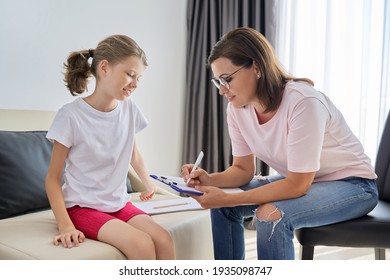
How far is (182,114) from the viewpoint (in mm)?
2705

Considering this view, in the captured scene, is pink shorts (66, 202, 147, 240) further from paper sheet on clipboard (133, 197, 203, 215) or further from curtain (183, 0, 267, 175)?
curtain (183, 0, 267, 175)

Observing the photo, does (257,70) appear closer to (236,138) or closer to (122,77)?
(236,138)

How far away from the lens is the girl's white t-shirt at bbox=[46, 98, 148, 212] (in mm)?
1194

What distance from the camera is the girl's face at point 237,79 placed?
1181mm

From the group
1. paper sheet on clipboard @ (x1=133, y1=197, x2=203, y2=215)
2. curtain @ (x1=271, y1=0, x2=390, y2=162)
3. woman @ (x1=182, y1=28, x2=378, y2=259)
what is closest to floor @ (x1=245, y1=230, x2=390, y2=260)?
paper sheet on clipboard @ (x1=133, y1=197, x2=203, y2=215)

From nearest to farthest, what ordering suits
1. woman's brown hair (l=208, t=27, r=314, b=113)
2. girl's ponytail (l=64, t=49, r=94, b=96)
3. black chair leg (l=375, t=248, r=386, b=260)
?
woman's brown hair (l=208, t=27, r=314, b=113) < girl's ponytail (l=64, t=49, r=94, b=96) < black chair leg (l=375, t=248, r=386, b=260)

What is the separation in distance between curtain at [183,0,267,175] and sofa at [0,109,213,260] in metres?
1.01

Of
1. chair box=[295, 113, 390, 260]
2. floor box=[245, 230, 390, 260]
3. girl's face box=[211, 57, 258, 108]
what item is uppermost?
girl's face box=[211, 57, 258, 108]

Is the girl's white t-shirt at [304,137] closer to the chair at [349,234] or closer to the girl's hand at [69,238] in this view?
the chair at [349,234]

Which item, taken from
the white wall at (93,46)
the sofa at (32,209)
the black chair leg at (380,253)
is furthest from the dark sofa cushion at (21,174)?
the black chair leg at (380,253)

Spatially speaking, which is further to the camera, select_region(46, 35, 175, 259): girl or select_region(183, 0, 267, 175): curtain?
select_region(183, 0, 267, 175): curtain

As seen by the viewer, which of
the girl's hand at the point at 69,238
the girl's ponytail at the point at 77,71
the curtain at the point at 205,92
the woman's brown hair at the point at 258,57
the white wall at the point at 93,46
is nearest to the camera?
the girl's hand at the point at 69,238

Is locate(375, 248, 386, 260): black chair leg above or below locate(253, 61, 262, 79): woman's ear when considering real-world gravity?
below

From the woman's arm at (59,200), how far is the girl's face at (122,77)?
213mm
